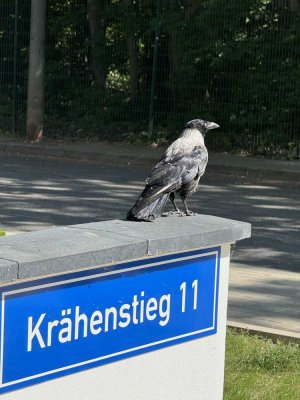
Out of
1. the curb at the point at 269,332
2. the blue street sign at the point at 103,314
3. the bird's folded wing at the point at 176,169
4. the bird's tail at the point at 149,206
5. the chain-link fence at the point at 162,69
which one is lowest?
the curb at the point at 269,332

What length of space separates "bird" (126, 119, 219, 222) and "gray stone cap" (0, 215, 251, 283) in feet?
0.23

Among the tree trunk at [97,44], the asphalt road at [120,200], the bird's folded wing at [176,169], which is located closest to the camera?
the bird's folded wing at [176,169]

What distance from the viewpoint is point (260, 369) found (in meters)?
6.39

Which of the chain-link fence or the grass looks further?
the chain-link fence

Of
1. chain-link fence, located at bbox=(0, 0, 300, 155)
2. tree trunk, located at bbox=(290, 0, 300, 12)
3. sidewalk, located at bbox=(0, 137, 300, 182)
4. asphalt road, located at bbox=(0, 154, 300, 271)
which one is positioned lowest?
asphalt road, located at bbox=(0, 154, 300, 271)

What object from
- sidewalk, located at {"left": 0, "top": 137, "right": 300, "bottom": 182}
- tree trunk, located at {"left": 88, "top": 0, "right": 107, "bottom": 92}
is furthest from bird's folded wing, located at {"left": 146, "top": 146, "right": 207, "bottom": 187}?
tree trunk, located at {"left": 88, "top": 0, "right": 107, "bottom": 92}

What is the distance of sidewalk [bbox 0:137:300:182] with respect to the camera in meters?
18.3

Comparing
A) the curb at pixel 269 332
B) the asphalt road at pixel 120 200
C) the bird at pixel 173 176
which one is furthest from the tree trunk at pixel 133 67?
the bird at pixel 173 176

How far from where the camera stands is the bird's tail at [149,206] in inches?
186

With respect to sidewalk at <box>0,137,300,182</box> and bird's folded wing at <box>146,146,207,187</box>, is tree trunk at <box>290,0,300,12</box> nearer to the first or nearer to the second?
sidewalk at <box>0,137,300,182</box>

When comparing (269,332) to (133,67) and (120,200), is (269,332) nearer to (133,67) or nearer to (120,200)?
(120,200)

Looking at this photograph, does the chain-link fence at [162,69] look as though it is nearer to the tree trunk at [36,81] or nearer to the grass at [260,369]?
the tree trunk at [36,81]

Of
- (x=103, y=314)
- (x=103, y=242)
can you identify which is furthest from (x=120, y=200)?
(x=103, y=314)

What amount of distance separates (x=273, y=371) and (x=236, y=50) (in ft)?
48.6
